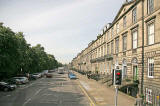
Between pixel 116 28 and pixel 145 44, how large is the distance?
43.4 ft

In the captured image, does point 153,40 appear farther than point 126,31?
No

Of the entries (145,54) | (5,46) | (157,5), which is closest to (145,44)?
(145,54)

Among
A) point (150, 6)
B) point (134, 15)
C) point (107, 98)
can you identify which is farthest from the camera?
point (134, 15)

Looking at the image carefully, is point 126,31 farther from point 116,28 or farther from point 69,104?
point 69,104

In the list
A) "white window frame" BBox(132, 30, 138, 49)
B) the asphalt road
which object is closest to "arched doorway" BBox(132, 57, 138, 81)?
"white window frame" BBox(132, 30, 138, 49)

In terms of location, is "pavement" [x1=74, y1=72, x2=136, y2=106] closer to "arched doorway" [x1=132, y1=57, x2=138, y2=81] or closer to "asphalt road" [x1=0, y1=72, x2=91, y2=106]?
"asphalt road" [x1=0, y1=72, x2=91, y2=106]

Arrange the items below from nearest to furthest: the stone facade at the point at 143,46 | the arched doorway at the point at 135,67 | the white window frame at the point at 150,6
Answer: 1. the stone facade at the point at 143,46
2. the white window frame at the point at 150,6
3. the arched doorway at the point at 135,67

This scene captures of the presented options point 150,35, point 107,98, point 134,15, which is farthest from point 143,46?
point 107,98

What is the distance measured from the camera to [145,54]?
19859 mm

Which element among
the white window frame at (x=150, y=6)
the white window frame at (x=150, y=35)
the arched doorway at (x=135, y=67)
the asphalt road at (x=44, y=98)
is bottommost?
the asphalt road at (x=44, y=98)

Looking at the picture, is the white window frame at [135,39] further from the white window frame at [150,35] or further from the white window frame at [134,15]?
the white window frame at [150,35]

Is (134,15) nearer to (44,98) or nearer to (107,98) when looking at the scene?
(107,98)

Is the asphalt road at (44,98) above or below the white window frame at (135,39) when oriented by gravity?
below

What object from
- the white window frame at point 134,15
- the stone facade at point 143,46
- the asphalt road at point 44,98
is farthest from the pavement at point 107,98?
the white window frame at point 134,15
